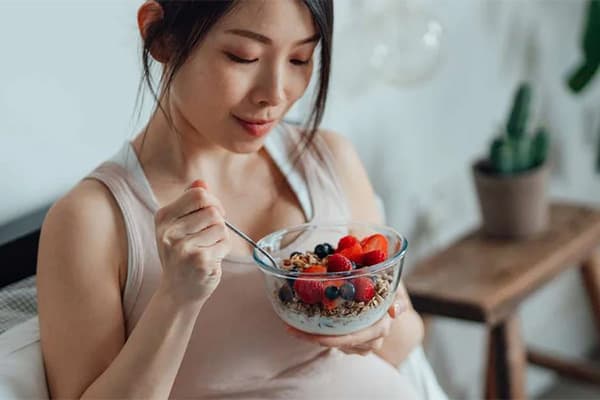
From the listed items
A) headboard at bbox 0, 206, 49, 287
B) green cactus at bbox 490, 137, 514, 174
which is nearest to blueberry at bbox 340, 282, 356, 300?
headboard at bbox 0, 206, 49, 287

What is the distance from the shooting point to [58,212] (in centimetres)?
114

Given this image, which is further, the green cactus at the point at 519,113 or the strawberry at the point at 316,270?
the green cactus at the point at 519,113

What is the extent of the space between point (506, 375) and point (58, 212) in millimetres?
1242

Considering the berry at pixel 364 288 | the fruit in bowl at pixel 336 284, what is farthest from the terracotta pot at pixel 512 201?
the berry at pixel 364 288

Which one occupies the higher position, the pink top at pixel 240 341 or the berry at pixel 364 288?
the berry at pixel 364 288

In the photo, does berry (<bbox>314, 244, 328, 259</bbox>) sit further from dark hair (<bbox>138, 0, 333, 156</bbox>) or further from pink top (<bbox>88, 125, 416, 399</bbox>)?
dark hair (<bbox>138, 0, 333, 156</bbox>)

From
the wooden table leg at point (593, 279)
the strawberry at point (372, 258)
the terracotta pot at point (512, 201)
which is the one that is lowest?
the wooden table leg at point (593, 279)

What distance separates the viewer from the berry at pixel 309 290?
1.07 m

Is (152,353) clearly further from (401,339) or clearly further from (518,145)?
(518,145)

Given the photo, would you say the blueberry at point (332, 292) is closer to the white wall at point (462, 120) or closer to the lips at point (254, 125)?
the lips at point (254, 125)

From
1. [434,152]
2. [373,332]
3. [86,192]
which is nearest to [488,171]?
[434,152]

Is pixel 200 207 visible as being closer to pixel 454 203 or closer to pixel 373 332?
pixel 373 332

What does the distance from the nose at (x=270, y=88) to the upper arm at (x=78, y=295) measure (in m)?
0.24

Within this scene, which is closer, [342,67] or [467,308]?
[467,308]
